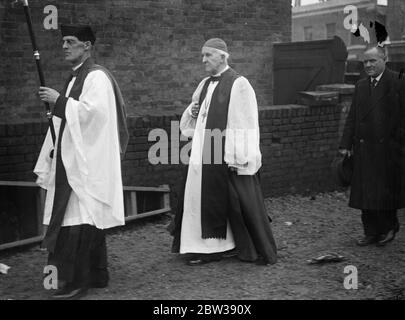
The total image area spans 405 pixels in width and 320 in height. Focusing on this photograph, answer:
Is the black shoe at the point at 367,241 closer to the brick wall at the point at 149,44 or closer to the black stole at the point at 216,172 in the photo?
the black stole at the point at 216,172

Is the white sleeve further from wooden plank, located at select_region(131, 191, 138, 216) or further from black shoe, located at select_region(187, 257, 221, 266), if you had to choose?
wooden plank, located at select_region(131, 191, 138, 216)

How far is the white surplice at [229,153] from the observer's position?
5.45 m

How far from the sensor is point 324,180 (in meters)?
9.16

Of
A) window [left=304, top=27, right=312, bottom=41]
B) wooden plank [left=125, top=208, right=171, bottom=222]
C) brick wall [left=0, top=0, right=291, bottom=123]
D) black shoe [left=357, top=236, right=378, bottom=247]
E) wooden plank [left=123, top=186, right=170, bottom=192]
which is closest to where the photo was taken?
black shoe [left=357, top=236, right=378, bottom=247]

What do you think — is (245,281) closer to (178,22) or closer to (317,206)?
(317,206)

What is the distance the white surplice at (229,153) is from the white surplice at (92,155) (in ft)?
3.52

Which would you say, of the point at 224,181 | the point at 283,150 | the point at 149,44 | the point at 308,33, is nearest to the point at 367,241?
the point at 224,181

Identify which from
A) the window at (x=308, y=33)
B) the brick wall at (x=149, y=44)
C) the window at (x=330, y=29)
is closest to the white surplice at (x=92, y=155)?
the brick wall at (x=149, y=44)

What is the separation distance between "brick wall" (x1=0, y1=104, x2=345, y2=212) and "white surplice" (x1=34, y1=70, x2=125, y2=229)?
240cm

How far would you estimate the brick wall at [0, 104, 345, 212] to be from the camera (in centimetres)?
715

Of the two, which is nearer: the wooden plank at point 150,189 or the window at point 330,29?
the wooden plank at point 150,189

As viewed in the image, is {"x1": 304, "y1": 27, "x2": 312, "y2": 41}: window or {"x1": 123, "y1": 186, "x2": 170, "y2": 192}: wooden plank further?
{"x1": 304, "y1": 27, "x2": 312, "y2": 41}: window

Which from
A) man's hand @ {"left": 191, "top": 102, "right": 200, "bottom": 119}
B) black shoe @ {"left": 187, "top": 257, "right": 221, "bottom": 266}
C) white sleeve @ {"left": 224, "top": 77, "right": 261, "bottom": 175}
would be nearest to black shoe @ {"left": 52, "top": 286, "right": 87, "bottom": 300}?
black shoe @ {"left": 187, "top": 257, "right": 221, "bottom": 266}
